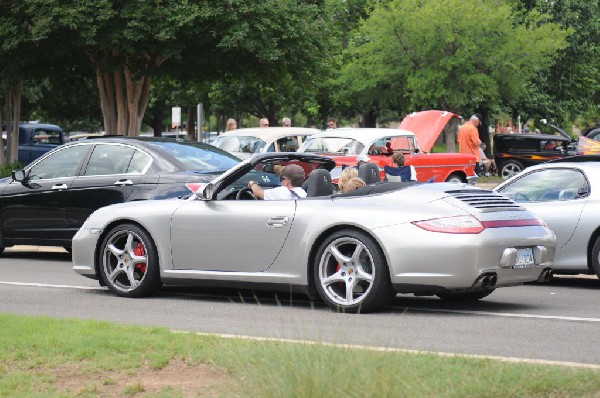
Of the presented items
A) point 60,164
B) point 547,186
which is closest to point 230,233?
point 547,186

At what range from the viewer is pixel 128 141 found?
633 inches

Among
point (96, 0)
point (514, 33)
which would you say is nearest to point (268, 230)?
point (96, 0)

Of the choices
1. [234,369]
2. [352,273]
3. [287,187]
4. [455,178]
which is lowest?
[234,369]

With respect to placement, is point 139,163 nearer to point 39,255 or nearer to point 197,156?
point 197,156

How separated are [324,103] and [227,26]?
3318 centimetres

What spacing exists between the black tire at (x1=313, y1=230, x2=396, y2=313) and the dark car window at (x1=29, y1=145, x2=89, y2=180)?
650 centimetres

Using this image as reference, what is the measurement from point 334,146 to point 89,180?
8.69 meters

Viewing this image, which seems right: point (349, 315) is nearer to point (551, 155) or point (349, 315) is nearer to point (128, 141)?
point (128, 141)

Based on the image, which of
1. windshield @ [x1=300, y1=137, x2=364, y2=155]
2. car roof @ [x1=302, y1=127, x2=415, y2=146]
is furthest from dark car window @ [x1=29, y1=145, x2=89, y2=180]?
car roof @ [x1=302, y1=127, x2=415, y2=146]

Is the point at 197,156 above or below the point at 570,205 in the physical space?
above

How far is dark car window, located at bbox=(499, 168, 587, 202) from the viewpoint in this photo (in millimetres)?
13820

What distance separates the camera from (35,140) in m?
40.7

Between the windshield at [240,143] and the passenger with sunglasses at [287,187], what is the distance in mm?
13555

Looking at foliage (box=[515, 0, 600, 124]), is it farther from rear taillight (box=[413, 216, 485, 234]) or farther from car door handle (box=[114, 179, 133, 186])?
rear taillight (box=[413, 216, 485, 234])
